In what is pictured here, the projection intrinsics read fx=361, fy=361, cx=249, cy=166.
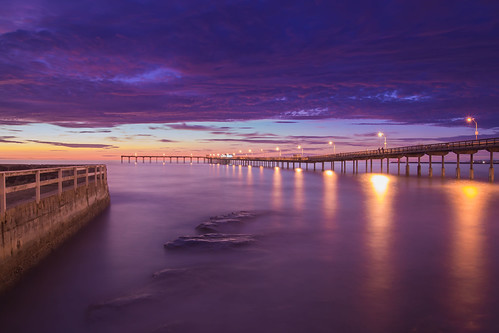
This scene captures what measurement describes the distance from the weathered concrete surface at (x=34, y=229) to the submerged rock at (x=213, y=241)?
3.11m

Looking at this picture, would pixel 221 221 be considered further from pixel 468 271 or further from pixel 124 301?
pixel 468 271

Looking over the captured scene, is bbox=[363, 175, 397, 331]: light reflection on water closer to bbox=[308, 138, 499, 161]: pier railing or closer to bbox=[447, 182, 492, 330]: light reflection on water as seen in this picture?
bbox=[447, 182, 492, 330]: light reflection on water

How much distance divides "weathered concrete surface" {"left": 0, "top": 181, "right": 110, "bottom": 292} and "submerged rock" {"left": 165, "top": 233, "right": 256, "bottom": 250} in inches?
123

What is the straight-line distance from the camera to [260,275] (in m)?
8.20

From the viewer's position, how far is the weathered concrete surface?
22.1ft

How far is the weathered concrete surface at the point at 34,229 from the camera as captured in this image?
6.75 m

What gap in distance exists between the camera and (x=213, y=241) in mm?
11031

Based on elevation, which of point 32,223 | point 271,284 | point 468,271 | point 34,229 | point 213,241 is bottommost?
point 468,271

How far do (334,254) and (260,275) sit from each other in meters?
2.89

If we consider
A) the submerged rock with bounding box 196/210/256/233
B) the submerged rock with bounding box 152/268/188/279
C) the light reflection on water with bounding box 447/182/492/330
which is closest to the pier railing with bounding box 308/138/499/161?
the light reflection on water with bounding box 447/182/492/330

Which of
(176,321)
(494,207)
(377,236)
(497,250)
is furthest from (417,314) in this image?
(494,207)

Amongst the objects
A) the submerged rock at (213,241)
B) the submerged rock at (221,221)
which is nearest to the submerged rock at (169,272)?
the submerged rock at (213,241)

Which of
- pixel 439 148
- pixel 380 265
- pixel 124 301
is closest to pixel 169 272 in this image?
pixel 124 301

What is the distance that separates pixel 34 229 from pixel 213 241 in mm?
4812
